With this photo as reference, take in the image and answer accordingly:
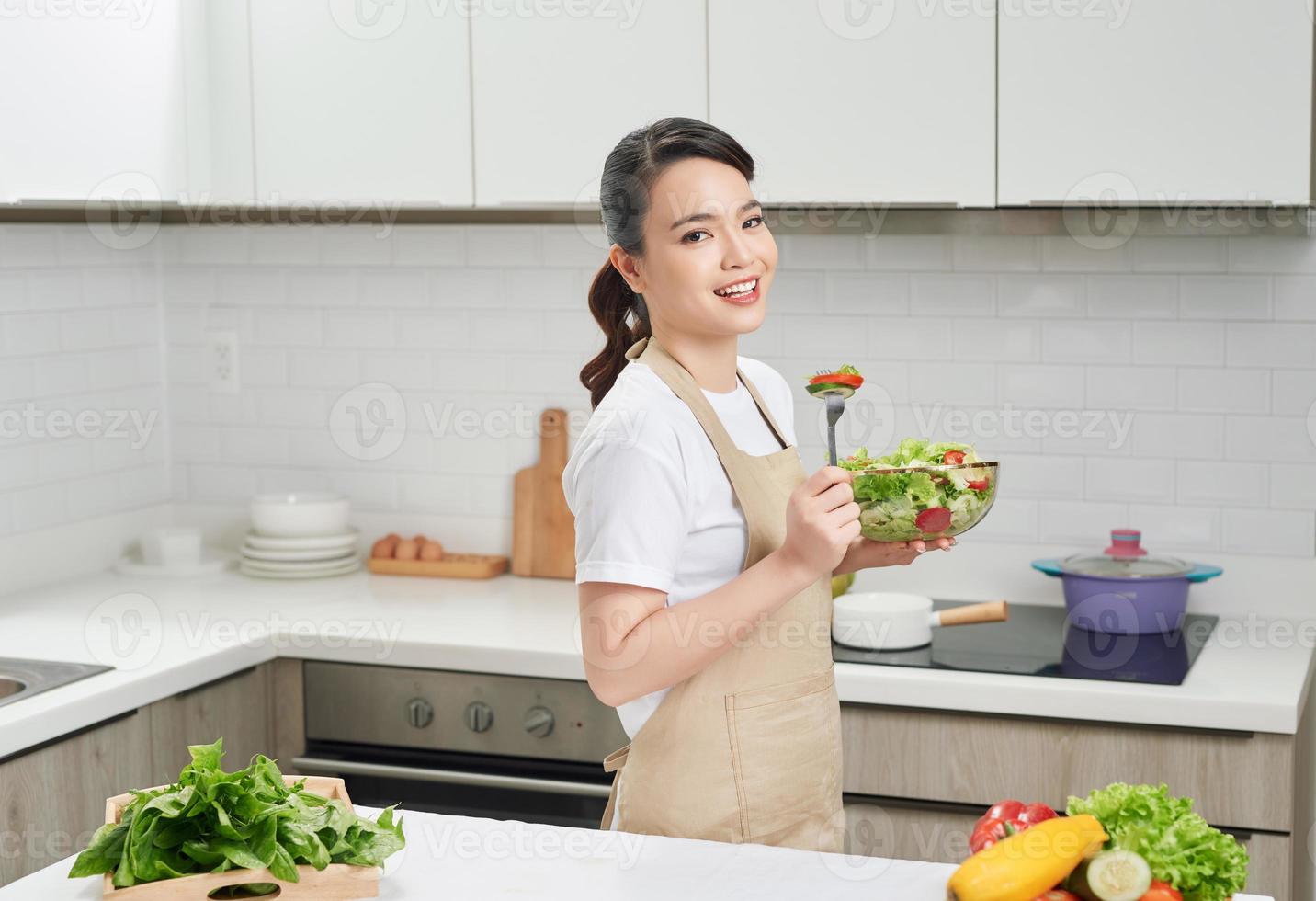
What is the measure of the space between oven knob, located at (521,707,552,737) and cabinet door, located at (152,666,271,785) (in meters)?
0.53

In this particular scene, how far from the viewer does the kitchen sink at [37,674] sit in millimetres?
2447

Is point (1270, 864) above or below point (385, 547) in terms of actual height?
below

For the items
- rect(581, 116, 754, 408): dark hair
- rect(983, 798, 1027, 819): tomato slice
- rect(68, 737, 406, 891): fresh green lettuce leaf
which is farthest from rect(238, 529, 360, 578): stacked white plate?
rect(983, 798, 1027, 819): tomato slice

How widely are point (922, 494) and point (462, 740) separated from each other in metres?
1.31

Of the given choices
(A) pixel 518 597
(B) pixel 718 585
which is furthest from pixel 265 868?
(A) pixel 518 597

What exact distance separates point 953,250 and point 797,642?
1.36 metres

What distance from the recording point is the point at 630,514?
1.68 metres

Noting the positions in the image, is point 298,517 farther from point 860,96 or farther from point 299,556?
point 860,96

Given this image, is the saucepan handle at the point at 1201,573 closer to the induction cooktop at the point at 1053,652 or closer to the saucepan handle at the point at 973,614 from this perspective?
the induction cooktop at the point at 1053,652

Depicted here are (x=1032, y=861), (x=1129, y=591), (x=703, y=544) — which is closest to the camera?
(x=1032, y=861)

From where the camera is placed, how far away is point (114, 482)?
3453 millimetres

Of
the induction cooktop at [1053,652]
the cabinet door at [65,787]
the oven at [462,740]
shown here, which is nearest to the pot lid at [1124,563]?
the induction cooktop at [1053,652]

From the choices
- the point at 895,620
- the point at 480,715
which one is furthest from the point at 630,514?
the point at 480,715

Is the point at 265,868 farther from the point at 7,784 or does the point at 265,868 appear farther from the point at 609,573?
the point at 7,784
